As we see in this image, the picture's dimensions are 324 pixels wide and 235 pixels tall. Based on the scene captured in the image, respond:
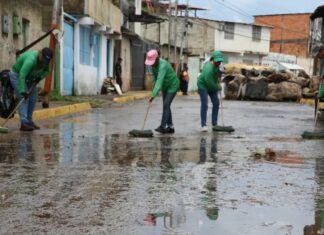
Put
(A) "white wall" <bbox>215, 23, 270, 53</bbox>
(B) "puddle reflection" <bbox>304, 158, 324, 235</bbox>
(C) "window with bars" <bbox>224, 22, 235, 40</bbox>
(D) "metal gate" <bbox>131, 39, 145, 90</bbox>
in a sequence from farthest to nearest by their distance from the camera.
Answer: (C) "window with bars" <bbox>224, 22, 235, 40</bbox>, (A) "white wall" <bbox>215, 23, 270, 53</bbox>, (D) "metal gate" <bbox>131, 39, 145, 90</bbox>, (B) "puddle reflection" <bbox>304, 158, 324, 235</bbox>

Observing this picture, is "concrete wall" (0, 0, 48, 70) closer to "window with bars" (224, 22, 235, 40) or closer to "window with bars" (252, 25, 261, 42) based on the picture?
"window with bars" (224, 22, 235, 40)

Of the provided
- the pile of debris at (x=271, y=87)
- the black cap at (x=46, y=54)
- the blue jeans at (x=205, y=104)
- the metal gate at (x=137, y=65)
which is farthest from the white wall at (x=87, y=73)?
the black cap at (x=46, y=54)

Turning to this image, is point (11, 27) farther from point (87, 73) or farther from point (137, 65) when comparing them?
point (137, 65)

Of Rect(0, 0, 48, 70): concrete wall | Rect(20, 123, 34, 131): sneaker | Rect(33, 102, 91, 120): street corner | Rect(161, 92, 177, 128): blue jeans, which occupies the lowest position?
Rect(33, 102, 91, 120): street corner

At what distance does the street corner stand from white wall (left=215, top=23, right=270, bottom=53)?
4461cm

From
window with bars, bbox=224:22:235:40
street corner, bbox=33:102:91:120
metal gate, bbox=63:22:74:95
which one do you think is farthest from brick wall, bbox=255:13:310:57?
street corner, bbox=33:102:91:120

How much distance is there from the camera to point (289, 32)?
70.9 m

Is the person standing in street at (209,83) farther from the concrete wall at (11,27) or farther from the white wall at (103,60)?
the white wall at (103,60)

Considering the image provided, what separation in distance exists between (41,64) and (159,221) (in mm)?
6663

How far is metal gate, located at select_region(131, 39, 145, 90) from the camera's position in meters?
38.0

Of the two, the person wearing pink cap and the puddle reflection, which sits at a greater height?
the person wearing pink cap

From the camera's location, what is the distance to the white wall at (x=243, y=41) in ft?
205

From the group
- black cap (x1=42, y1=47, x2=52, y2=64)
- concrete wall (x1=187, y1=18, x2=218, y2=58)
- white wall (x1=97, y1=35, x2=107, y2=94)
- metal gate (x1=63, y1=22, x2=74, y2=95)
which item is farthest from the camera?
concrete wall (x1=187, y1=18, x2=218, y2=58)

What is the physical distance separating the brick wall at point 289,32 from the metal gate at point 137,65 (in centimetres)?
3366
